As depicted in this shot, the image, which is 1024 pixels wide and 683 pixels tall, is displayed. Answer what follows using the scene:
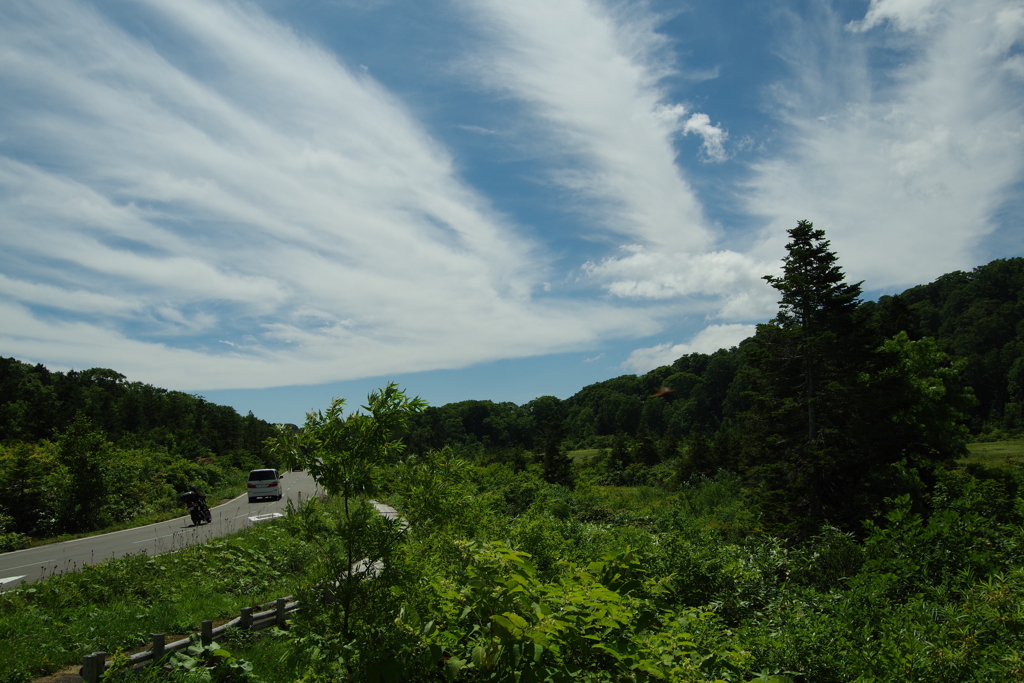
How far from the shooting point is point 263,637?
732 cm

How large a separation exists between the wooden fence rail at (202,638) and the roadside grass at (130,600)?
56 cm

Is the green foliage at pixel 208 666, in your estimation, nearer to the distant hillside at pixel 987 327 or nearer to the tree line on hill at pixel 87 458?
the tree line on hill at pixel 87 458

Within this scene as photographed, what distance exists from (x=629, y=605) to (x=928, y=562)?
460 cm

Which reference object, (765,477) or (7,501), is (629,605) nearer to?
(765,477)

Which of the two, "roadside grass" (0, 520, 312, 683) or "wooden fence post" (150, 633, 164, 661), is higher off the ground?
"wooden fence post" (150, 633, 164, 661)

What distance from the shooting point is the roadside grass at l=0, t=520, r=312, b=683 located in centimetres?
634

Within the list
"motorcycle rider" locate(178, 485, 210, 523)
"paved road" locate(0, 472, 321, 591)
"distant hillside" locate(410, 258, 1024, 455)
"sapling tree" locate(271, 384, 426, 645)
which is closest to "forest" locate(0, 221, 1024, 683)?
"sapling tree" locate(271, 384, 426, 645)

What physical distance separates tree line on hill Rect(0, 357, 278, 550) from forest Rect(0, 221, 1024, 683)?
A: 1025 mm

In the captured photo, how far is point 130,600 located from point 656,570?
8573 mm

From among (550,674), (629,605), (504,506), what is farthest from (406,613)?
(504,506)

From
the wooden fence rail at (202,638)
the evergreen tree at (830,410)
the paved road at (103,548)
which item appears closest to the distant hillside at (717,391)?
the evergreen tree at (830,410)

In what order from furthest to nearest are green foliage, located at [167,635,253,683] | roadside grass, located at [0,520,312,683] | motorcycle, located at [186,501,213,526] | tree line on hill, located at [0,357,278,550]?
1. motorcycle, located at [186,501,213,526]
2. tree line on hill, located at [0,357,278,550]
3. roadside grass, located at [0,520,312,683]
4. green foliage, located at [167,635,253,683]

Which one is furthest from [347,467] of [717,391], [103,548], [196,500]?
[717,391]

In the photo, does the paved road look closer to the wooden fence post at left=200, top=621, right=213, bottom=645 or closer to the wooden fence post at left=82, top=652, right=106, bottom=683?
the wooden fence post at left=200, top=621, right=213, bottom=645
